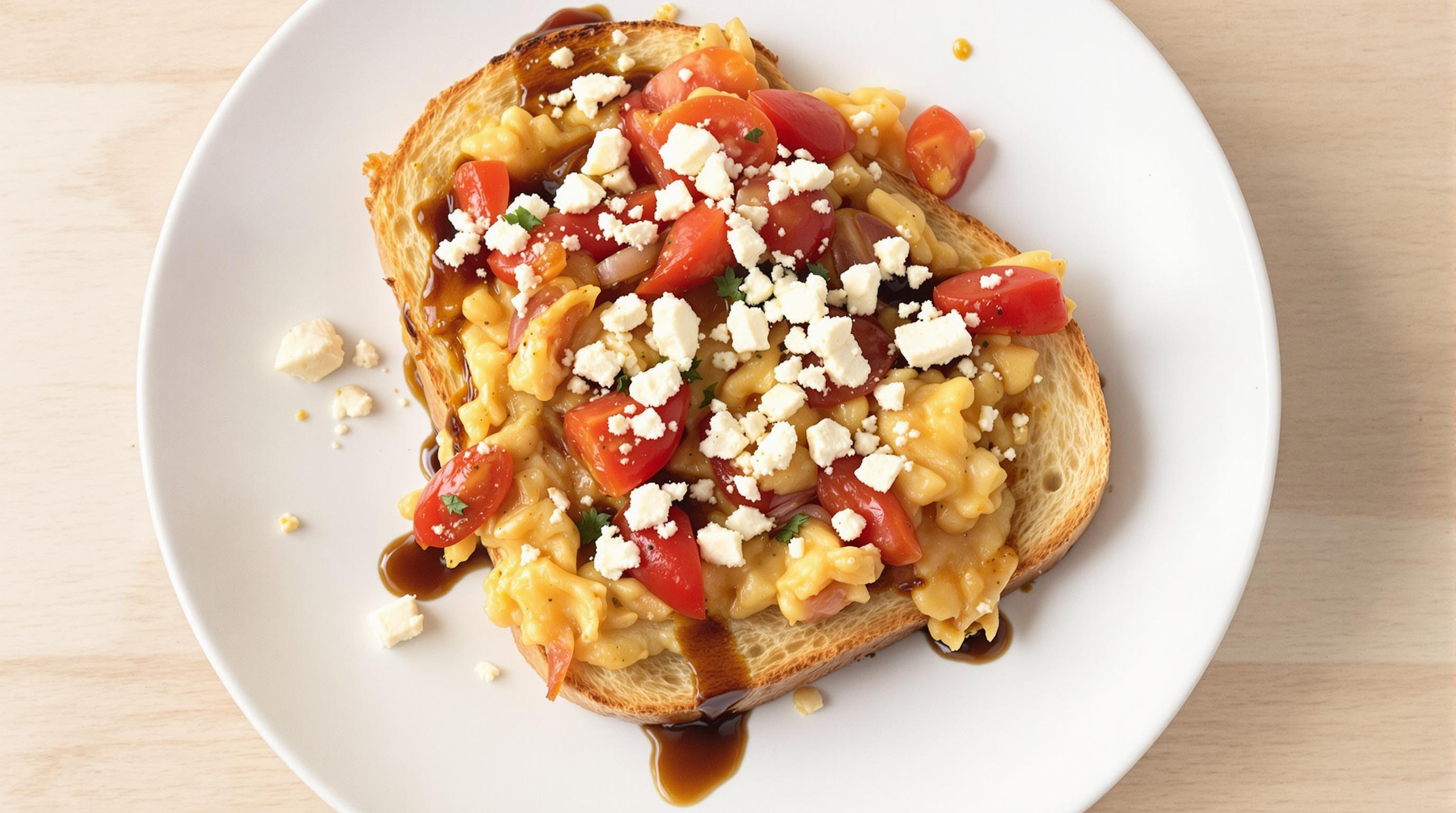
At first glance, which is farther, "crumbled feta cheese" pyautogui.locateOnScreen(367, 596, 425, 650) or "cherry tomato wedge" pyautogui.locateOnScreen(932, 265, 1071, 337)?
"crumbled feta cheese" pyautogui.locateOnScreen(367, 596, 425, 650)

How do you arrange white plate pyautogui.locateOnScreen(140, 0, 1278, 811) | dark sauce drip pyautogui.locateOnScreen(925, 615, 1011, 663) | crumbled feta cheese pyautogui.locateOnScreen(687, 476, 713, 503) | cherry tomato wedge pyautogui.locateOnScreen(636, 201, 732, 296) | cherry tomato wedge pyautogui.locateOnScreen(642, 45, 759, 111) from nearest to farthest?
1. cherry tomato wedge pyautogui.locateOnScreen(636, 201, 732, 296)
2. crumbled feta cheese pyautogui.locateOnScreen(687, 476, 713, 503)
3. cherry tomato wedge pyautogui.locateOnScreen(642, 45, 759, 111)
4. white plate pyautogui.locateOnScreen(140, 0, 1278, 811)
5. dark sauce drip pyautogui.locateOnScreen(925, 615, 1011, 663)

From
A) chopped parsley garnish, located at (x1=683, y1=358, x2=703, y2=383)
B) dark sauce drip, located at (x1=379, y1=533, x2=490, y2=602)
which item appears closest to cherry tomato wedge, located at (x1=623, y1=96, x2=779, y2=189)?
chopped parsley garnish, located at (x1=683, y1=358, x2=703, y2=383)

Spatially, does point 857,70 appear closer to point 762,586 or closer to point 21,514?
point 762,586

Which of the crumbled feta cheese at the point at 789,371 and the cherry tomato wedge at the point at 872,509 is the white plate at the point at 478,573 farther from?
the crumbled feta cheese at the point at 789,371

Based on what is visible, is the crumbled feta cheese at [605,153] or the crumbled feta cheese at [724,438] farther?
the crumbled feta cheese at [605,153]

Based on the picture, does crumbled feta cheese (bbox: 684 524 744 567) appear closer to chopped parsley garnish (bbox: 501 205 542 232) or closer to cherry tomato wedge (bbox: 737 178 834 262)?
cherry tomato wedge (bbox: 737 178 834 262)

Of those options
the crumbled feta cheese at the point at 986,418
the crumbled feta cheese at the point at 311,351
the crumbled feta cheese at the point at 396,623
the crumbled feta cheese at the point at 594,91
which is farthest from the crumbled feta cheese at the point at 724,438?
the crumbled feta cheese at the point at 311,351
